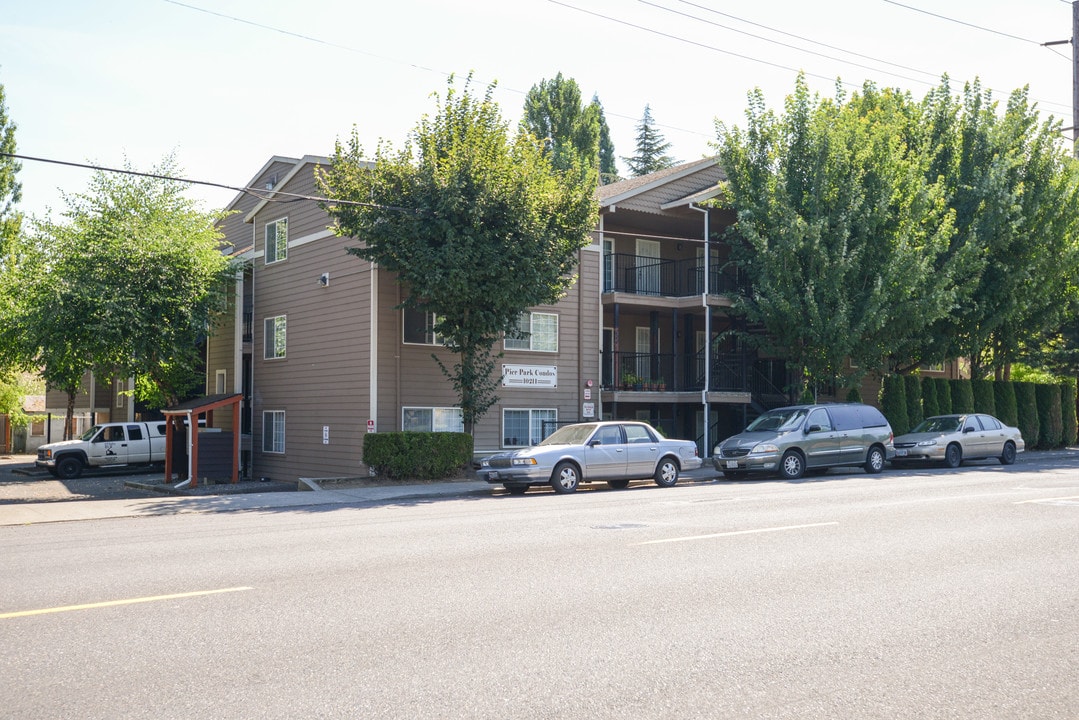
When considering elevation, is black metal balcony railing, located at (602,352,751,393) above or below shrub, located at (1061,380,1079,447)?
above

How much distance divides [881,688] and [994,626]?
1883mm

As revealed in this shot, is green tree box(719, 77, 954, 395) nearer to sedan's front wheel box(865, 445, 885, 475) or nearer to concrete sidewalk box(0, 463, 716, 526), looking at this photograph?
sedan's front wheel box(865, 445, 885, 475)

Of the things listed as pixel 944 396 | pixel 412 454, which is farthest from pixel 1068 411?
pixel 412 454

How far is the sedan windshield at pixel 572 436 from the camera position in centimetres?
1995

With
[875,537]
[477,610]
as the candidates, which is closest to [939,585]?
[875,537]

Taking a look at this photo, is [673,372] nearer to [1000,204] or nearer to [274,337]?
[1000,204]

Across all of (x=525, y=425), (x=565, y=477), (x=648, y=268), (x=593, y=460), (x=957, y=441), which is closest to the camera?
(x=565, y=477)

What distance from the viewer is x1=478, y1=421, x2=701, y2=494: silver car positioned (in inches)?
752

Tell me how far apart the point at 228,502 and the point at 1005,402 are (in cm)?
2672

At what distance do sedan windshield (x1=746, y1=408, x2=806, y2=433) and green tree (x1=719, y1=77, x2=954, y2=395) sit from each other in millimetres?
3823

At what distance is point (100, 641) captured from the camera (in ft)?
20.7

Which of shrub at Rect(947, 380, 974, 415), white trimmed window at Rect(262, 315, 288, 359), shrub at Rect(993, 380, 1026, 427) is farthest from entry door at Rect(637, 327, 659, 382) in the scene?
shrub at Rect(993, 380, 1026, 427)

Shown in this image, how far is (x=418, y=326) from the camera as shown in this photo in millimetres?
25109

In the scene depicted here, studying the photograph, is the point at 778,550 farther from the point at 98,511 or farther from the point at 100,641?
the point at 98,511
